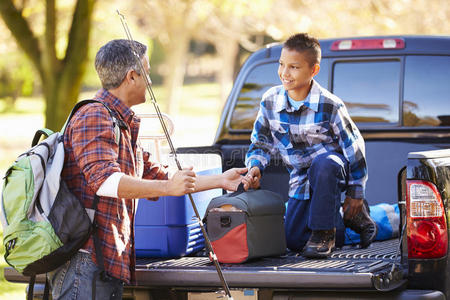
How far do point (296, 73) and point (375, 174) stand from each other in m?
1.22

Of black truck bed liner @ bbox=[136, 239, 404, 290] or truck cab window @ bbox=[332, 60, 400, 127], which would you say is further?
truck cab window @ bbox=[332, 60, 400, 127]

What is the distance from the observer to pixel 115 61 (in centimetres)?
381

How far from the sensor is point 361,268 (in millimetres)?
3834

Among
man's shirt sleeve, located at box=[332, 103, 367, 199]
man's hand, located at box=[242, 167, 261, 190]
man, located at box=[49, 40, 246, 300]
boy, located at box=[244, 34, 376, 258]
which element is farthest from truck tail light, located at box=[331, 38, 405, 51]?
man, located at box=[49, 40, 246, 300]

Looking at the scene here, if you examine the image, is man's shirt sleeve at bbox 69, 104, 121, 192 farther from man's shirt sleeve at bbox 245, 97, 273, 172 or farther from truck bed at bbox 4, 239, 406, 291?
man's shirt sleeve at bbox 245, 97, 273, 172

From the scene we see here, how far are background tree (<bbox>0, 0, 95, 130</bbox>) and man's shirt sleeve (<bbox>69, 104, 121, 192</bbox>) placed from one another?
7.61 m

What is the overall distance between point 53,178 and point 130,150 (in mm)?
436

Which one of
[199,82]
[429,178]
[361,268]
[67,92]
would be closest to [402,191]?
[429,178]

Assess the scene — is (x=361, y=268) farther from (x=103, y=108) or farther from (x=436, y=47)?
(x=436, y=47)

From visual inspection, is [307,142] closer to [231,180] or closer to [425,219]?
[231,180]

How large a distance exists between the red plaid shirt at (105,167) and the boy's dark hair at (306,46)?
1.21 metres

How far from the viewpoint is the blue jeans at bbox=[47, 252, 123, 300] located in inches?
144

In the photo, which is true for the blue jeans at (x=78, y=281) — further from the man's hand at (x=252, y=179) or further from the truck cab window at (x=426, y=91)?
the truck cab window at (x=426, y=91)

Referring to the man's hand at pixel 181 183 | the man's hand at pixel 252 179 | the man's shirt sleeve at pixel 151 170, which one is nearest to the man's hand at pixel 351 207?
the man's hand at pixel 252 179
